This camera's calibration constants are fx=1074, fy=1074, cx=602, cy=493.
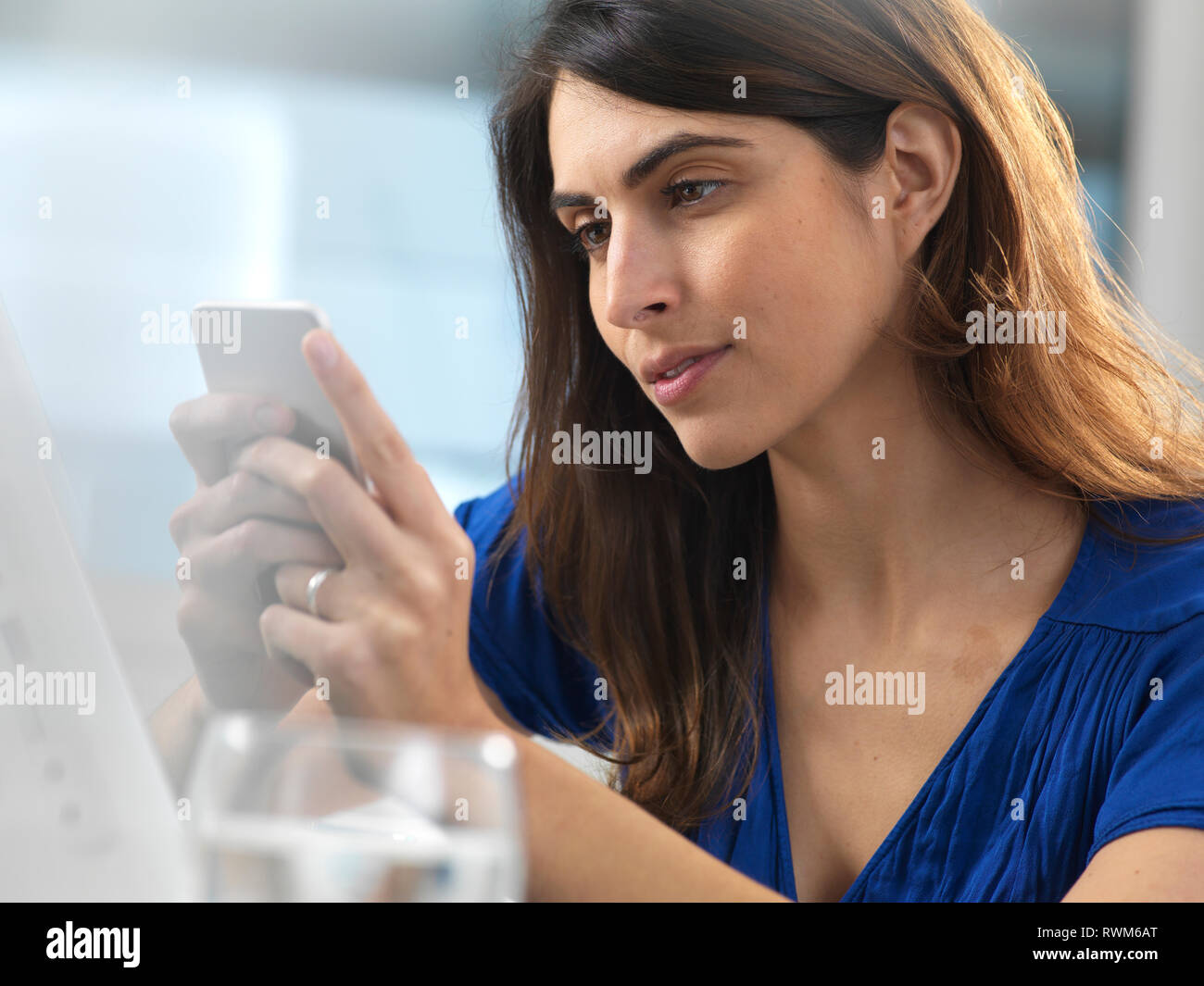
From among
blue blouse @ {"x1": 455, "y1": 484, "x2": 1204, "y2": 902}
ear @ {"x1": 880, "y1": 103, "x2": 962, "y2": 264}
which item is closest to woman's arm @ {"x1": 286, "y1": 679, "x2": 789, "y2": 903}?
blue blouse @ {"x1": 455, "y1": 484, "x2": 1204, "y2": 902}

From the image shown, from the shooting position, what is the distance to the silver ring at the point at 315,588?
0.51 metres

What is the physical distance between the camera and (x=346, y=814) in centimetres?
31

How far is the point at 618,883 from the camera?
0.53 meters

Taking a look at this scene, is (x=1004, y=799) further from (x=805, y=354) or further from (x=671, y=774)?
(x=805, y=354)

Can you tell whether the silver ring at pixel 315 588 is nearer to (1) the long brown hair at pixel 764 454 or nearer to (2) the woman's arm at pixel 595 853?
(2) the woman's arm at pixel 595 853

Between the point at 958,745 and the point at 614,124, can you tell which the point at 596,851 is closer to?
the point at 958,745

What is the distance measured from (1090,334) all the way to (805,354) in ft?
1.01

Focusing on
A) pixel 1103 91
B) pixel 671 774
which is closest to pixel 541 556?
pixel 671 774

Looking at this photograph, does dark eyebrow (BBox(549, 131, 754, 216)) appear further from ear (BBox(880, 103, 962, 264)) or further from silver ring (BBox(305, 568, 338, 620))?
silver ring (BBox(305, 568, 338, 620))

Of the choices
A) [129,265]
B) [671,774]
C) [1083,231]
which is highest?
[129,265]

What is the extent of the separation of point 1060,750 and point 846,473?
12.0 inches

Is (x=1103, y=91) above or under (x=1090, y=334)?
above

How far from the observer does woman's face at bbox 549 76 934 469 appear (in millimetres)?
860

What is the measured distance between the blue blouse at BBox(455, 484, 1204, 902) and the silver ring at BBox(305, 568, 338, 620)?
1.84 feet
